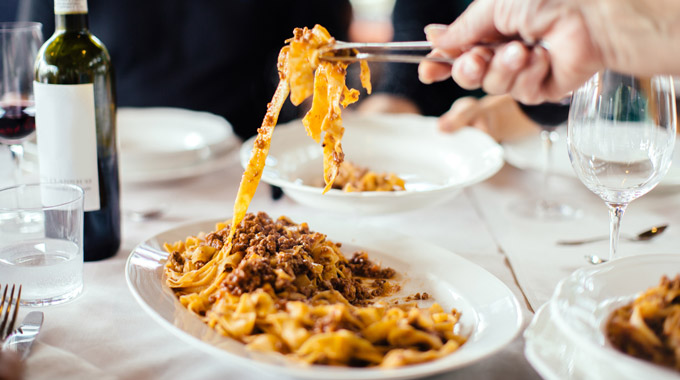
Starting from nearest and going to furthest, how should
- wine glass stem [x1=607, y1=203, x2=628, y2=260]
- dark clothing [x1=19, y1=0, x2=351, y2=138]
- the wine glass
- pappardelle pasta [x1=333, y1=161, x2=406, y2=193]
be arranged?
the wine glass → wine glass stem [x1=607, y1=203, x2=628, y2=260] → pappardelle pasta [x1=333, y1=161, x2=406, y2=193] → dark clothing [x1=19, y1=0, x2=351, y2=138]

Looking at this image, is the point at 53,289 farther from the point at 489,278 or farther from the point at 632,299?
the point at 632,299

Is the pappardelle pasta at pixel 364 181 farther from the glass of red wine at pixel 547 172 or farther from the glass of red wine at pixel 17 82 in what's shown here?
the glass of red wine at pixel 17 82

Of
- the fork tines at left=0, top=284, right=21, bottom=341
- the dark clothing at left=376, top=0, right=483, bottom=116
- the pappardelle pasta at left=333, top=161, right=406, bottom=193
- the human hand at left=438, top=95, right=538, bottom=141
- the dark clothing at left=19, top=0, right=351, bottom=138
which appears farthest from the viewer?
the dark clothing at left=376, top=0, right=483, bottom=116

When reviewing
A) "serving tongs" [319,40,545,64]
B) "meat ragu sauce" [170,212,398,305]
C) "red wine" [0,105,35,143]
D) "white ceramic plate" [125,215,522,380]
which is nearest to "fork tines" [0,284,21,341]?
"white ceramic plate" [125,215,522,380]

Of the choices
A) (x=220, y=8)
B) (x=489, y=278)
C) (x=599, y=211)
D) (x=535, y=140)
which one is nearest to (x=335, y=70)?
(x=489, y=278)

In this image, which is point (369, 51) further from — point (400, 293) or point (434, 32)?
point (400, 293)

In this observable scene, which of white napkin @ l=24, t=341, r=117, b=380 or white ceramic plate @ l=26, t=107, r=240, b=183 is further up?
white napkin @ l=24, t=341, r=117, b=380

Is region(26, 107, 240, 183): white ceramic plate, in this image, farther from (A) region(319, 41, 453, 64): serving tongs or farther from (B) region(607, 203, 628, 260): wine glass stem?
(B) region(607, 203, 628, 260): wine glass stem
